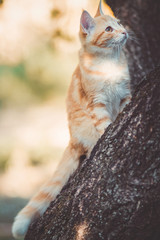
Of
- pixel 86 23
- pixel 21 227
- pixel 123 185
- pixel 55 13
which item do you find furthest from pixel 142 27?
pixel 21 227

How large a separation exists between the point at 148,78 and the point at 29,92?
146 inches

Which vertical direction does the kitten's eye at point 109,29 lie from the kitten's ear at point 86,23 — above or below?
Answer: below

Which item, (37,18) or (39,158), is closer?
(37,18)

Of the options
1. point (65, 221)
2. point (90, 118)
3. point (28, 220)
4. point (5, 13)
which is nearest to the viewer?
point (65, 221)

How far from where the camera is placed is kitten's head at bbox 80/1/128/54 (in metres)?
2.75

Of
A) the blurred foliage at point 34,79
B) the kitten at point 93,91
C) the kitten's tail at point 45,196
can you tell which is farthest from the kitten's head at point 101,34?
the blurred foliage at point 34,79

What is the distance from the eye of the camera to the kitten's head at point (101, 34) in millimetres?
2752

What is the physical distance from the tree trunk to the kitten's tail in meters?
0.19

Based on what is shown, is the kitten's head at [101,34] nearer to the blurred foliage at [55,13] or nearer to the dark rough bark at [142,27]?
the dark rough bark at [142,27]

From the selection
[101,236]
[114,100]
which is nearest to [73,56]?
[114,100]

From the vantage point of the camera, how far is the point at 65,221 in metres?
1.98

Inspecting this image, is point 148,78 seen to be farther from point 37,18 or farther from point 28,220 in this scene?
point 37,18

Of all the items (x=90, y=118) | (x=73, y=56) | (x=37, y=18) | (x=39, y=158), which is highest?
(x=37, y=18)

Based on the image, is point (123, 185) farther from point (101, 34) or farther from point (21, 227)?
point (101, 34)
